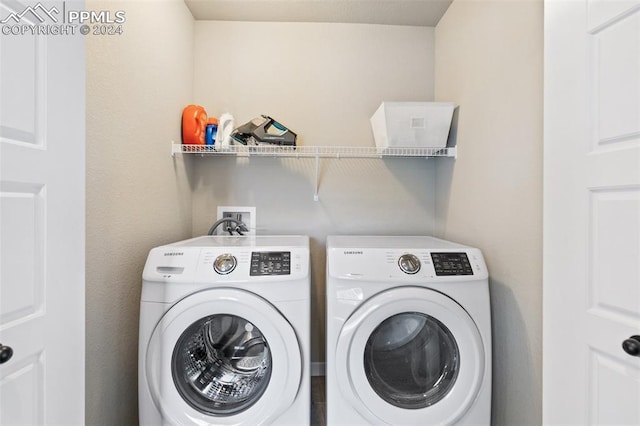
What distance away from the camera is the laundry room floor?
5.02 feet

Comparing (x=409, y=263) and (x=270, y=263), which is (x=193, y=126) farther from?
(x=409, y=263)

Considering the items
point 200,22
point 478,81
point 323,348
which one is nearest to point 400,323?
point 323,348

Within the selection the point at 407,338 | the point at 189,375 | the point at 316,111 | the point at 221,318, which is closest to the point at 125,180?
the point at 221,318

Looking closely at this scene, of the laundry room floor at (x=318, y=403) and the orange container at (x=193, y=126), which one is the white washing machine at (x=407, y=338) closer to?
the laundry room floor at (x=318, y=403)

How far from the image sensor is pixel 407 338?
1278 mm

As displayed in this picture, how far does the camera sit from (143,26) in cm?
137

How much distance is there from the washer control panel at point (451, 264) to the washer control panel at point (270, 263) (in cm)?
60

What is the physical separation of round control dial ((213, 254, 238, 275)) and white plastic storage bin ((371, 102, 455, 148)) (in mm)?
1028

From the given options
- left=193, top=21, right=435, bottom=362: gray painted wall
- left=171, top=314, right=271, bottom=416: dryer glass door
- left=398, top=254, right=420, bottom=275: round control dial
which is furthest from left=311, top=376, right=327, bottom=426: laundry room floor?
left=398, top=254, right=420, bottom=275: round control dial

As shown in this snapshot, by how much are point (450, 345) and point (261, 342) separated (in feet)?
2.55
